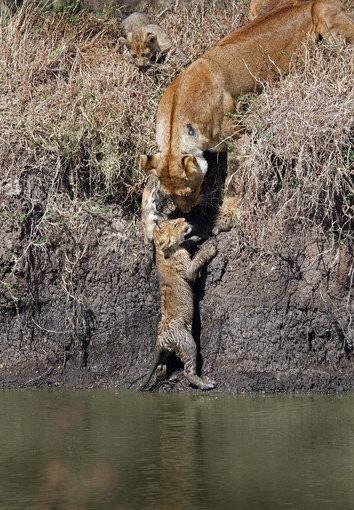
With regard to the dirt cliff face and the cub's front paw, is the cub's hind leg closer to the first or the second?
the dirt cliff face

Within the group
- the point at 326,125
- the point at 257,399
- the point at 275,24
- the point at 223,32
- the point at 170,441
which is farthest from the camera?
the point at 223,32

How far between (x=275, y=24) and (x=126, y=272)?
7.76 ft

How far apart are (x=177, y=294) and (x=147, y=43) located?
2391 millimetres

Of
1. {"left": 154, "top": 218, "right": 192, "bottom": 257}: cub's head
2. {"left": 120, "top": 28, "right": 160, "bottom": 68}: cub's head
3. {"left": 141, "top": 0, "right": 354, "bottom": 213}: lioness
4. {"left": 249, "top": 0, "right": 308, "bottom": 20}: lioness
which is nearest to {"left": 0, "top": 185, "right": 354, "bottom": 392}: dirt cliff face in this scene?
{"left": 154, "top": 218, "right": 192, "bottom": 257}: cub's head

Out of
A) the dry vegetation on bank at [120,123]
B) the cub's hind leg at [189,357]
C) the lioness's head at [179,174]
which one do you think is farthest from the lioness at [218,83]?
the cub's hind leg at [189,357]

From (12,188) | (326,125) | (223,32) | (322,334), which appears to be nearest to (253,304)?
(322,334)

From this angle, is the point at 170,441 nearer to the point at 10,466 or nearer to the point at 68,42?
the point at 10,466

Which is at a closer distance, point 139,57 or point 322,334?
point 322,334

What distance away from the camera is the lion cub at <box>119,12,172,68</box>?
982cm

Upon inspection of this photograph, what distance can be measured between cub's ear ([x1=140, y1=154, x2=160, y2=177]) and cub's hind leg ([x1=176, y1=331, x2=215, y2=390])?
4.22ft

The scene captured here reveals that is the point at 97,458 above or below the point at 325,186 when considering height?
below

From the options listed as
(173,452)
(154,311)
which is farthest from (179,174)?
(173,452)

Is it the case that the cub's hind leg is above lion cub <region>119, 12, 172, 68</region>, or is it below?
below

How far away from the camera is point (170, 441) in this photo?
23.2 ft
